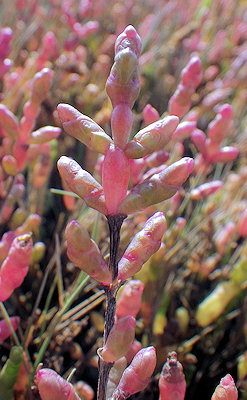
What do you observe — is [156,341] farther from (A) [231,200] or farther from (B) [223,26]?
(B) [223,26]

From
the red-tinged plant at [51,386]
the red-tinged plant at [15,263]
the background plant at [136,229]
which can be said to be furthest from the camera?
the background plant at [136,229]

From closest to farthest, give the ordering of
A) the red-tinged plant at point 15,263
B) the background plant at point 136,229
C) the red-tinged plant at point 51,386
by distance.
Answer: the red-tinged plant at point 51,386
the red-tinged plant at point 15,263
the background plant at point 136,229

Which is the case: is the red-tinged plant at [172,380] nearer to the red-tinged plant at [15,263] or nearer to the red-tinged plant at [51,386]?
the red-tinged plant at [51,386]

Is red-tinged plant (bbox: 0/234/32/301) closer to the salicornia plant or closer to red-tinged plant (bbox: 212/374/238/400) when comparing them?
the salicornia plant

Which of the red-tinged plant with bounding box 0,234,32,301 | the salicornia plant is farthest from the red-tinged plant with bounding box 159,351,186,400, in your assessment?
the red-tinged plant with bounding box 0,234,32,301

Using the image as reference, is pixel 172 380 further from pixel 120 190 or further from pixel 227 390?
pixel 120 190

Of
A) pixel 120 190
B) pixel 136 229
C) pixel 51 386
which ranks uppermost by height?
pixel 120 190

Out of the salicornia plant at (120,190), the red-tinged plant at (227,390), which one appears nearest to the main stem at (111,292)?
the salicornia plant at (120,190)

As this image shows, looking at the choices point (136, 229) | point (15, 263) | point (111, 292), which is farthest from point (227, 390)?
point (136, 229)
